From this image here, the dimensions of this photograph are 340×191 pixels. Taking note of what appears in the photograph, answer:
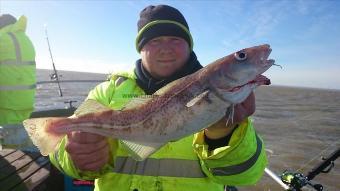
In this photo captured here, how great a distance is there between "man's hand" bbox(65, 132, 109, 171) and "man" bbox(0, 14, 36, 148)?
13.1ft

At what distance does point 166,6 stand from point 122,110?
59.4 inches

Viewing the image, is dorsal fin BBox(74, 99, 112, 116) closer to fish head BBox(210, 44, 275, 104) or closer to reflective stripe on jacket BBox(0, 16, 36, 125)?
fish head BBox(210, 44, 275, 104)

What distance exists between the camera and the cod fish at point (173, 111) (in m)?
2.72

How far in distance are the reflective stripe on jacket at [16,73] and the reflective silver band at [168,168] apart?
15.2ft

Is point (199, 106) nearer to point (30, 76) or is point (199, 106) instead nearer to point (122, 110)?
point (122, 110)

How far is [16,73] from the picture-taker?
7.17 m

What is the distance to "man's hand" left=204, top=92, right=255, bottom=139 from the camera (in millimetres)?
2826

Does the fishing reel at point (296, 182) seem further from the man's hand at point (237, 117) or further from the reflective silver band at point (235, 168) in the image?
the man's hand at point (237, 117)

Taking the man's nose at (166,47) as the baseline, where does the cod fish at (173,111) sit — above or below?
below

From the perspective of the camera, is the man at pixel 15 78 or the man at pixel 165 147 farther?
the man at pixel 15 78

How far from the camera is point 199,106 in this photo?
271 centimetres

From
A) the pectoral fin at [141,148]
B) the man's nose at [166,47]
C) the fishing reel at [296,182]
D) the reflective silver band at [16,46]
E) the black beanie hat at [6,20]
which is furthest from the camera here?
the black beanie hat at [6,20]

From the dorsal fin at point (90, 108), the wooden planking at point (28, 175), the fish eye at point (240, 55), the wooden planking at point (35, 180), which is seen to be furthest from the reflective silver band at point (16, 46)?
the fish eye at point (240, 55)

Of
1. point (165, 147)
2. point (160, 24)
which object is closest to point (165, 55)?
point (160, 24)
